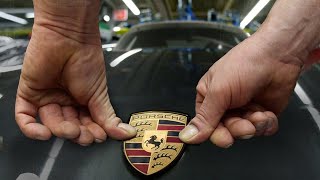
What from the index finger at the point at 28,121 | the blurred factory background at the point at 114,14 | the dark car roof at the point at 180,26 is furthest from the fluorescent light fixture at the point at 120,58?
the dark car roof at the point at 180,26

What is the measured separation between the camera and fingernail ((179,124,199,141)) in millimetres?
682

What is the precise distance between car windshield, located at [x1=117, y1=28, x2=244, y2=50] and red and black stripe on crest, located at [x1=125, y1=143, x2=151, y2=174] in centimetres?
96

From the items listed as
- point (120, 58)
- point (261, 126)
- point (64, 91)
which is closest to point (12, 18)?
point (120, 58)

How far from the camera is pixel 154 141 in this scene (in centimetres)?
69

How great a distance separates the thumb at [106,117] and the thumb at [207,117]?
104 mm

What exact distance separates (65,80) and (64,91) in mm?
44

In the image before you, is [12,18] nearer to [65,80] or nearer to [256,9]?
[65,80]

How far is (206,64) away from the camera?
0.98 m

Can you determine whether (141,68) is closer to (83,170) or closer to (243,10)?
(83,170)

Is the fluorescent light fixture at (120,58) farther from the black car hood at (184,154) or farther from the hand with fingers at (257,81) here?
the hand with fingers at (257,81)

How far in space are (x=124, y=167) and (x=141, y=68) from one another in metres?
0.34

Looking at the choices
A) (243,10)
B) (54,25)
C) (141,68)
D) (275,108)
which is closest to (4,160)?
(54,25)

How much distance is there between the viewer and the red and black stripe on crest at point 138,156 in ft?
2.14

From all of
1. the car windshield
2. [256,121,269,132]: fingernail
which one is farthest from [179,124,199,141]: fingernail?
the car windshield
